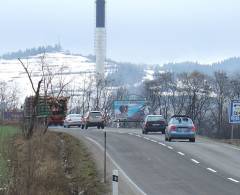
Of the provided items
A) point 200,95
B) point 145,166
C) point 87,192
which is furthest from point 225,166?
point 200,95

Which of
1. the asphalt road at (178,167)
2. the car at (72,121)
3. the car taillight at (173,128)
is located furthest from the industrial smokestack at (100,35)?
the asphalt road at (178,167)

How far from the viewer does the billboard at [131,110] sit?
9656 cm

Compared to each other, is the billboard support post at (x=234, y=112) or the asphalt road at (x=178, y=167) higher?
the billboard support post at (x=234, y=112)

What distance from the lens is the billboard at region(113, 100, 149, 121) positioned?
317 ft

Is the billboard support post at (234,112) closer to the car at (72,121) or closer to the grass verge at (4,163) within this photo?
the grass verge at (4,163)

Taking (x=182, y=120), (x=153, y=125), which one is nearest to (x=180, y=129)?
(x=182, y=120)

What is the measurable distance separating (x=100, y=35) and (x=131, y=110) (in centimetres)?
9178

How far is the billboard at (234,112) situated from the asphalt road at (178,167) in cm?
745

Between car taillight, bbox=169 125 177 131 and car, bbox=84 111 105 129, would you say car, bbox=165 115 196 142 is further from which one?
car, bbox=84 111 105 129

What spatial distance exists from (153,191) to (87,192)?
208cm

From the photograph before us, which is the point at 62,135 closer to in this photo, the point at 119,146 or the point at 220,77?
the point at 119,146

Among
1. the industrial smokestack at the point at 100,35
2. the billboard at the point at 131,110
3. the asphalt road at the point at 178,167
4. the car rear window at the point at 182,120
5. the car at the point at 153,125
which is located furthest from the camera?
the industrial smokestack at the point at 100,35

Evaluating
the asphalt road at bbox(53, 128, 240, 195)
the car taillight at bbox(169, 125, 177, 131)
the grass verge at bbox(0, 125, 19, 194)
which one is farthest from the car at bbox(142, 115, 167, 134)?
the grass verge at bbox(0, 125, 19, 194)

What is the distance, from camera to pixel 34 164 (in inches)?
642
